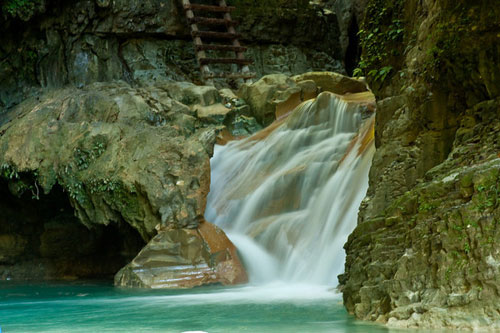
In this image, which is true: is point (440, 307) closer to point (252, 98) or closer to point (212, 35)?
point (252, 98)

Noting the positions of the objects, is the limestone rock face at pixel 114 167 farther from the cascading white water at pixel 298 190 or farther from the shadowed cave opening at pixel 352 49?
the shadowed cave opening at pixel 352 49

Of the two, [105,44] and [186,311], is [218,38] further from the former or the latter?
[186,311]

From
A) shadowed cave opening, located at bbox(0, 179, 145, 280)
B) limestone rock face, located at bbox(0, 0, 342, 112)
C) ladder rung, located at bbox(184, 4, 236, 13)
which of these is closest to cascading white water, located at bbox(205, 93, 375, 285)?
shadowed cave opening, located at bbox(0, 179, 145, 280)

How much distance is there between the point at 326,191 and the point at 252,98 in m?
5.43

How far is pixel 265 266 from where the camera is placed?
31.4 feet

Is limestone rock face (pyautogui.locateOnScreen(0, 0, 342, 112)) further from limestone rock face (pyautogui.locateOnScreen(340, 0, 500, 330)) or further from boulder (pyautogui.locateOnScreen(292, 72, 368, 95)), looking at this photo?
limestone rock face (pyautogui.locateOnScreen(340, 0, 500, 330))

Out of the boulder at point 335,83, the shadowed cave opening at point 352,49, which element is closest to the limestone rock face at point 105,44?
the boulder at point 335,83

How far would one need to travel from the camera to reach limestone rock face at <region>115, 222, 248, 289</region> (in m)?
9.44

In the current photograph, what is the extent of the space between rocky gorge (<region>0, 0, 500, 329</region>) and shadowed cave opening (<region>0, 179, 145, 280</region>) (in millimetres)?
32

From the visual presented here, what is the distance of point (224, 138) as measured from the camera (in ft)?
46.5

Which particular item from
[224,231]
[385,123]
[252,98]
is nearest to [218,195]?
[224,231]

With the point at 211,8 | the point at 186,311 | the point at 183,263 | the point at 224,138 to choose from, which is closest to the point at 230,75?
the point at 211,8

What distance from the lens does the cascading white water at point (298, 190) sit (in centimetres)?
923

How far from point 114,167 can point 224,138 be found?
12.7 ft
